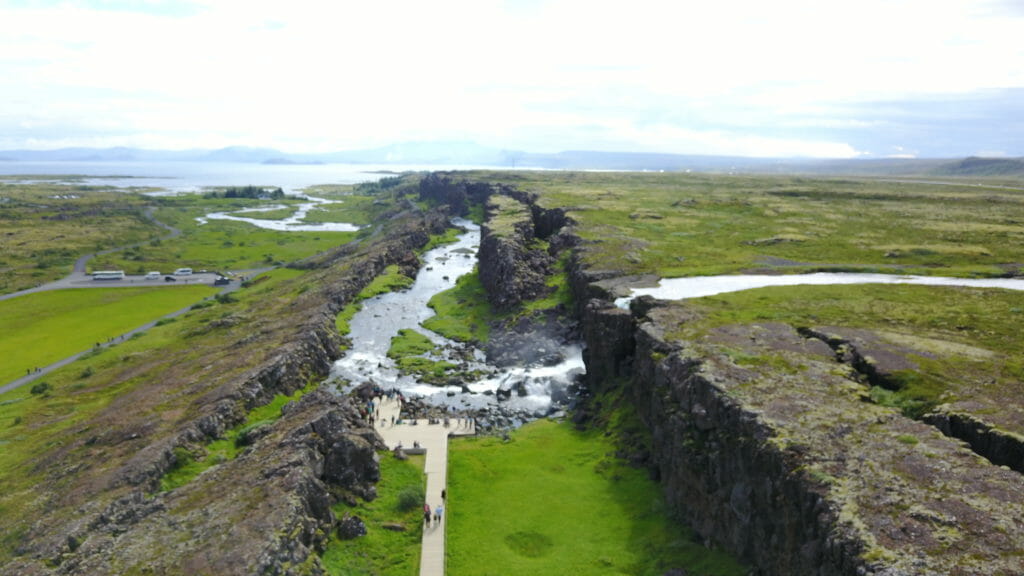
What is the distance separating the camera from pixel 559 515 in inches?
1809

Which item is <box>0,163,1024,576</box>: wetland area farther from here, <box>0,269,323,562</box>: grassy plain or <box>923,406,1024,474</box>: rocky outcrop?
<box>0,269,323,562</box>: grassy plain

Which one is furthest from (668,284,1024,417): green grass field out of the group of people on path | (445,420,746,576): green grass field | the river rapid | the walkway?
the group of people on path

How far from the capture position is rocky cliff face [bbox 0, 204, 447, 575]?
35594mm

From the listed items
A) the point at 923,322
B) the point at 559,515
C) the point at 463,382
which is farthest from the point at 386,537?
the point at 923,322

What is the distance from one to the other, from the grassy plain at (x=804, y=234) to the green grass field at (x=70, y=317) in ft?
287

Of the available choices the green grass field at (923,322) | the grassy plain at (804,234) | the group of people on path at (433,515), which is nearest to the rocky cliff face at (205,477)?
the group of people on path at (433,515)

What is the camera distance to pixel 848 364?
152ft

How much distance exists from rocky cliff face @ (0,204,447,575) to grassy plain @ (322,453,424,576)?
1439 mm

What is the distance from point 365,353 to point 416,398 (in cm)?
1930

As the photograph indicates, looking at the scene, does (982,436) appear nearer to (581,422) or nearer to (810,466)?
(810,466)

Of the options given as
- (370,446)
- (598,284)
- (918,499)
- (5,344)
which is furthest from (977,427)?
(5,344)

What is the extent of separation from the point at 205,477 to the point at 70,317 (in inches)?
3653

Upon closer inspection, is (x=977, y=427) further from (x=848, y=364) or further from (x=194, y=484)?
(x=194, y=484)

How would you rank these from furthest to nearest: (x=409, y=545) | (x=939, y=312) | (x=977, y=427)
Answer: (x=939, y=312), (x=409, y=545), (x=977, y=427)
